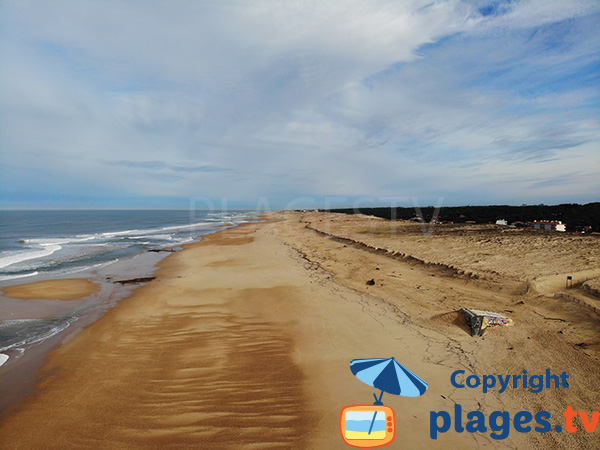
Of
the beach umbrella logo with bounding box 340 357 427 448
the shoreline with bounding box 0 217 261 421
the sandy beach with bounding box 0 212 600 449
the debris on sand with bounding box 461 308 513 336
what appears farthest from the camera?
the debris on sand with bounding box 461 308 513 336

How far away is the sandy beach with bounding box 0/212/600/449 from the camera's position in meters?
5.39

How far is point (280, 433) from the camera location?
5.30m

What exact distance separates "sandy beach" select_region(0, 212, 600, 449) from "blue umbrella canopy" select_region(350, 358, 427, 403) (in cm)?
50

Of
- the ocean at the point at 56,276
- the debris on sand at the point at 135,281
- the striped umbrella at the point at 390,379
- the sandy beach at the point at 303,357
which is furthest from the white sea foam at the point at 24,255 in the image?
the striped umbrella at the point at 390,379

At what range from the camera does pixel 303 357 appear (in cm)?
785

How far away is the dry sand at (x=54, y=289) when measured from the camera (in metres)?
14.1

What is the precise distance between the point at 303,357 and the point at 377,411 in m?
2.76

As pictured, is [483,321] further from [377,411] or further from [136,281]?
[136,281]

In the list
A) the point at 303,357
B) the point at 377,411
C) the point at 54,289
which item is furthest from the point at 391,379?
the point at 54,289

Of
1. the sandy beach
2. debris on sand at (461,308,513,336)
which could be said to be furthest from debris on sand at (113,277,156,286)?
debris on sand at (461,308,513,336)

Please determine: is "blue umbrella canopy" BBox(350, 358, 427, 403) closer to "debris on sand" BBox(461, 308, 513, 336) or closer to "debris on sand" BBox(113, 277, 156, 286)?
"debris on sand" BBox(461, 308, 513, 336)

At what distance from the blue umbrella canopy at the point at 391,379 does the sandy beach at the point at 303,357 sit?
50 centimetres

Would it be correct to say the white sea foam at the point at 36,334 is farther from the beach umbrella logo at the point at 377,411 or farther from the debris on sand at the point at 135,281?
the beach umbrella logo at the point at 377,411

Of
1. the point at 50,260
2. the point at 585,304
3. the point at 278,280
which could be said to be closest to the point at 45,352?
the point at 278,280
